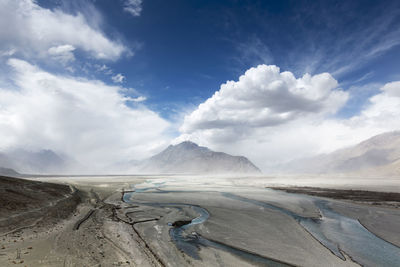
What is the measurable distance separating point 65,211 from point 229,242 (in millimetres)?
18192

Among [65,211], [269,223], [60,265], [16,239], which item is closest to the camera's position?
[60,265]

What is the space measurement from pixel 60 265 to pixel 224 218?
51.9 ft

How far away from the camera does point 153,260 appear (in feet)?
37.8

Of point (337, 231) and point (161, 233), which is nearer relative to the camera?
point (161, 233)

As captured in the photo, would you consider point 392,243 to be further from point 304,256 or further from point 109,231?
point 109,231

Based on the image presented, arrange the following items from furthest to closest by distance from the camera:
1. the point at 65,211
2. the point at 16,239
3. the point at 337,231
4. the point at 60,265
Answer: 1. the point at 65,211
2. the point at 337,231
3. the point at 16,239
4. the point at 60,265

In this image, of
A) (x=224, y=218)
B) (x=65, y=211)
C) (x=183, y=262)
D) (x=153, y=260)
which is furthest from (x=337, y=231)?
(x=65, y=211)

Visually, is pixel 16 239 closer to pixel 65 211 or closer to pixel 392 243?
pixel 65 211

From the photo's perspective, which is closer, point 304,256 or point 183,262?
point 183,262

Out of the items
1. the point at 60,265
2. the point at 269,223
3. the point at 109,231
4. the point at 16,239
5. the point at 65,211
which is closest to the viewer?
the point at 60,265

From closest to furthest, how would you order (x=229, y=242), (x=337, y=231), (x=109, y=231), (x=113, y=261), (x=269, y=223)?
1. (x=113, y=261)
2. (x=229, y=242)
3. (x=109, y=231)
4. (x=337, y=231)
5. (x=269, y=223)

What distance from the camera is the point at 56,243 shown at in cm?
1262

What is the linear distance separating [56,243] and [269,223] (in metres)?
17.9

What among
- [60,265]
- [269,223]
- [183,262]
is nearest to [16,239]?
[60,265]
